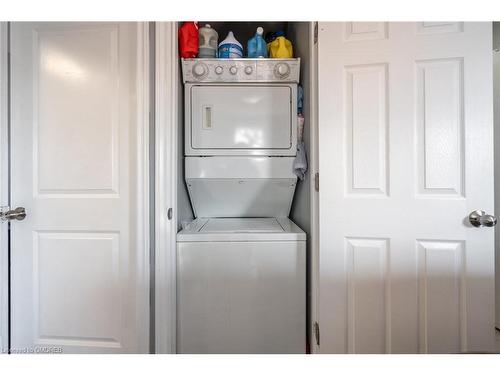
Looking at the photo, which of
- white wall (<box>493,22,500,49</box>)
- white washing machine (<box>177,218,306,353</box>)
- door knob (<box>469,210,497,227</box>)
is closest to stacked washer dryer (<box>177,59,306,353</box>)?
white washing machine (<box>177,218,306,353</box>)

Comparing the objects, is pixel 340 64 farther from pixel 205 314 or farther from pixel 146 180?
pixel 205 314

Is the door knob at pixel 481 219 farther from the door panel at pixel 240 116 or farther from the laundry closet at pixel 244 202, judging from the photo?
the door panel at pixel 240 116

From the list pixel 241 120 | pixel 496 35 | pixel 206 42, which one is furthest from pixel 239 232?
pixel 496 35

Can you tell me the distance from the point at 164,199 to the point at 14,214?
801mm

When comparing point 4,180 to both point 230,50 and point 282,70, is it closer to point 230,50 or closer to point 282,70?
point 230,50

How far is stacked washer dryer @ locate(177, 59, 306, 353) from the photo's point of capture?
4.26ft

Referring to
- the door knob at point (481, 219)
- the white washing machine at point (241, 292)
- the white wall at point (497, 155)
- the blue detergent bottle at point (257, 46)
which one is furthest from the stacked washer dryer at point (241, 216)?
the white wall at point (497, 155)

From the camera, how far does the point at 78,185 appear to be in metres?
1.25

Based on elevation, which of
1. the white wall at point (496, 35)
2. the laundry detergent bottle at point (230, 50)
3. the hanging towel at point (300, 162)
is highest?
the white wall at point (496, 35)

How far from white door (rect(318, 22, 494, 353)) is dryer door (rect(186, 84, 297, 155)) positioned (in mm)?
381

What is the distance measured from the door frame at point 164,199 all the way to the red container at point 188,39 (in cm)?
15

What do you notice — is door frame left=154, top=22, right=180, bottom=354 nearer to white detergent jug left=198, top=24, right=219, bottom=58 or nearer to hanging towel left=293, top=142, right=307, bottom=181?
white detergent jug left=198, top=24, right=219, bottom=58

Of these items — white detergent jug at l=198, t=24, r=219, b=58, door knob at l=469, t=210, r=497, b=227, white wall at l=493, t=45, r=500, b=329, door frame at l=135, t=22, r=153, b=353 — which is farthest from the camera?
white wall at l=493, t=45, r=500, b=329

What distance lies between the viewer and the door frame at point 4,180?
1196 millimetres
